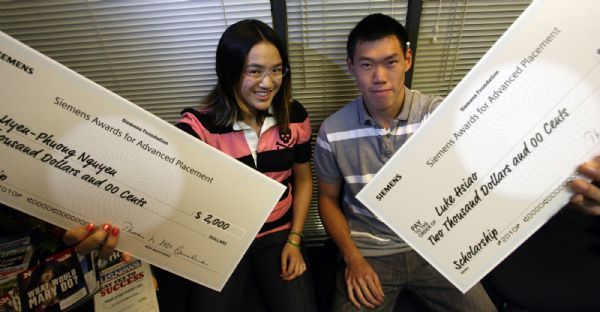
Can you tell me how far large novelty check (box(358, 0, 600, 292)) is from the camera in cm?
67

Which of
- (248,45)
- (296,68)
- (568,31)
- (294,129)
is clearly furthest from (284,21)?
(568,31)

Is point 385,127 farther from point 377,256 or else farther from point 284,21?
point 284,21

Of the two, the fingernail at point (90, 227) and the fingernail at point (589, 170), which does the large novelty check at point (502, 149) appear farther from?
the fingernail at point (90, 227)

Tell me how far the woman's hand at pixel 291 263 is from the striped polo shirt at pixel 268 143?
0.36ft

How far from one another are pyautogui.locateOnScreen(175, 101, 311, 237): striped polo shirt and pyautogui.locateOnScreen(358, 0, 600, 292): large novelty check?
48 cm

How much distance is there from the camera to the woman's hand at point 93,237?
789 mm

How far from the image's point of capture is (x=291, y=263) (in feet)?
3.74

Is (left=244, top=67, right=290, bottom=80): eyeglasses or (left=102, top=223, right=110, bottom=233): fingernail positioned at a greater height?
(left=244, top=67, right=290, bottom=80): eyeglasses

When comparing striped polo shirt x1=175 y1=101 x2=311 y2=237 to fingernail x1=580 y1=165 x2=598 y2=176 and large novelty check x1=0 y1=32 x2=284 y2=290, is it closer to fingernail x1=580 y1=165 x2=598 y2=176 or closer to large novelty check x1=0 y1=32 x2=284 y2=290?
large novelty check x1=0 y1=32 x2=284 y2=290

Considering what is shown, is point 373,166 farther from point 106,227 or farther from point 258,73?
point 106,227
